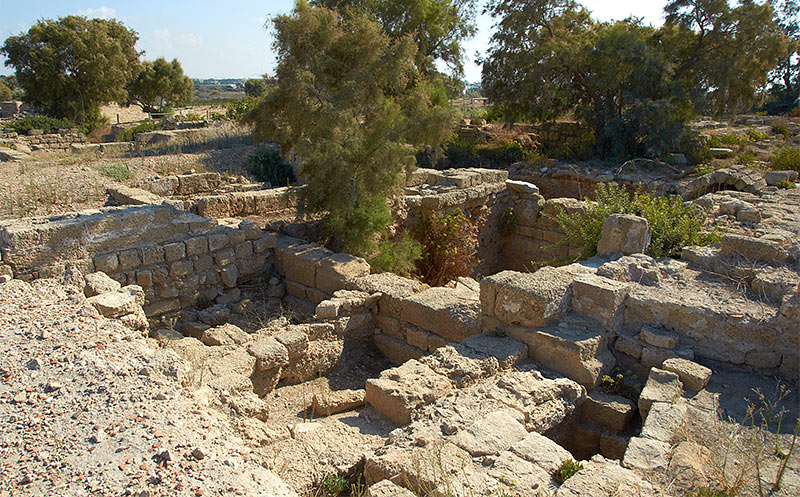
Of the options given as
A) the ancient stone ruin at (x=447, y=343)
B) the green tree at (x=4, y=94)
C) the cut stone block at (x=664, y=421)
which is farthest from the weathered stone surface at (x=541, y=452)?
the green tree at (x=4, y=94)

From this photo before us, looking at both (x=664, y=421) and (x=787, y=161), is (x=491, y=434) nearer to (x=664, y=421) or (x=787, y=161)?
(x=664, y=421)

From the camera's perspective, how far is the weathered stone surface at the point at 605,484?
2854 mm

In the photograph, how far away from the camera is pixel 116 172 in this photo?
10516 mm

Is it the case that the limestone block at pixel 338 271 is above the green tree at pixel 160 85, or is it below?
below

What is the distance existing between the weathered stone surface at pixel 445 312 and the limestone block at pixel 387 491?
7.85 feet

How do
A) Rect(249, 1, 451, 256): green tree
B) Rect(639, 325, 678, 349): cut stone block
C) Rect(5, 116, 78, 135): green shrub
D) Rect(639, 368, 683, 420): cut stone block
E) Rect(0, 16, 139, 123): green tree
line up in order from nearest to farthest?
Rect(639, 368, 683, 420): cut stone block, Rect(639, 325, 678, 349): cut stone block, Rect(249, 1, 451, 256): green tree, Rect(5, 116, 78, 135): green shrub, Rect(0, 16, 139, 123): green tree

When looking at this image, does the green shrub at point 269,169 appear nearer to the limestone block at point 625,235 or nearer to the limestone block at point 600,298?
the limestone block at point 625,235

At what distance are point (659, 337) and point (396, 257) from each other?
155 inches

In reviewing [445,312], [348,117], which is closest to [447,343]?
[445,312]

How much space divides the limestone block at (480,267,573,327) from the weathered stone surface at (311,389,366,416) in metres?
1.43

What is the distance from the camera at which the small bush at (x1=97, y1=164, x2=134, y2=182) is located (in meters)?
10.3

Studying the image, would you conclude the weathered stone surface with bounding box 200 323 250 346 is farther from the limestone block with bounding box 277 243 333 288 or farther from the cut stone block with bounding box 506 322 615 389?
the cut stone block with bounding box 506 322 615 389

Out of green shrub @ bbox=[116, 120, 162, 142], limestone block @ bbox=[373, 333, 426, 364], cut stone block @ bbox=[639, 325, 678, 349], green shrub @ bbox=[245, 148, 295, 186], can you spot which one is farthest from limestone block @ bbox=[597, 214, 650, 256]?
green shrub @ bbox=[116, 120, 162, 142]

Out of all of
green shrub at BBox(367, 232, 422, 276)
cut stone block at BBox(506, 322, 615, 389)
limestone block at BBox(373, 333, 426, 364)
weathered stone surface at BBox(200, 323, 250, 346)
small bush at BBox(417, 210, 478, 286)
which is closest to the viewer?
cut stone block at BBox(506, 322, 615, 389)
